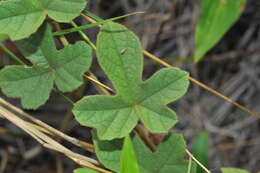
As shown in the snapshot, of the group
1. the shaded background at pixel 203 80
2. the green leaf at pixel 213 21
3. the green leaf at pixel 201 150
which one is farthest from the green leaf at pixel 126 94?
the shaded background at pixel 203 80

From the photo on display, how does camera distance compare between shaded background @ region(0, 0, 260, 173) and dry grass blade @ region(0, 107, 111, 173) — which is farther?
shaded background @ region(0, 0, 260, 173)

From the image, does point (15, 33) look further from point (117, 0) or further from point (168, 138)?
point (117, 0)

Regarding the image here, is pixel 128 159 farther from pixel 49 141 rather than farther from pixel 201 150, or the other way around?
pixel 201 150

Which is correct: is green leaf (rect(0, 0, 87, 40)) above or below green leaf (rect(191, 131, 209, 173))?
above

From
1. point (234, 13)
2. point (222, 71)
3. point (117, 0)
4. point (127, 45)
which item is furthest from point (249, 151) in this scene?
point (127, 45)

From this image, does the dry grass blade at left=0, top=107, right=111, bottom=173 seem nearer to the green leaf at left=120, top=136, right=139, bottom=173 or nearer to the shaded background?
the green leaf at left=120, top=136, right=139, bottom=173

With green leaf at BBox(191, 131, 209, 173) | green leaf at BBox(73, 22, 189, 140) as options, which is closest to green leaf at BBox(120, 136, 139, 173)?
green leaf at BBox(73, 22, 189, 140)

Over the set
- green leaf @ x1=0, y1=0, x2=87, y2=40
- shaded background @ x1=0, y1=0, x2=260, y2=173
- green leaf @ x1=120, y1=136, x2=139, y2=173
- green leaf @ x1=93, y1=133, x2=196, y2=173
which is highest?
green leaf @ x1=0, y1=0, x2=87, y2=40
